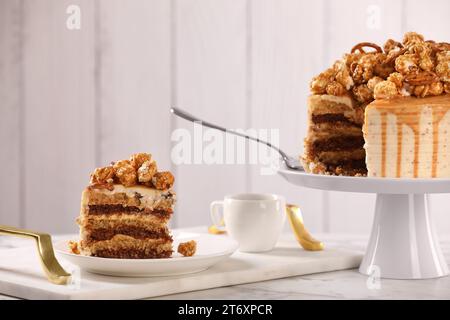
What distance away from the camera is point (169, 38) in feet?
14.9

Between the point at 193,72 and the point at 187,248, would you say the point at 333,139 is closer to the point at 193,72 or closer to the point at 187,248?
the point at 187,248

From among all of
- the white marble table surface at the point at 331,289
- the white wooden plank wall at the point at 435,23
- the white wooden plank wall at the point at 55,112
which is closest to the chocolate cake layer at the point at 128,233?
the white marble table surface at the point at 331,289

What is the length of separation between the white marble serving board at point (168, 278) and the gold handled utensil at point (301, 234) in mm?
27

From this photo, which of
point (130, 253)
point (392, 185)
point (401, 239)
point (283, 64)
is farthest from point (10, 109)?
point (392, 185)

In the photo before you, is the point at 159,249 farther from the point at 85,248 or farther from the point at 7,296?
the point at 7,296

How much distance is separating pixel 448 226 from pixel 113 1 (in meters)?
2.43

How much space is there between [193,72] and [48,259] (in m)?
2.70

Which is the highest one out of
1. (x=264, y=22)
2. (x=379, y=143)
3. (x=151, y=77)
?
(x=264, y=22)

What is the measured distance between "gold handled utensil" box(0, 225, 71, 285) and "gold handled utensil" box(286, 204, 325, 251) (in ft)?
2.88

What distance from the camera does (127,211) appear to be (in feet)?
7.32

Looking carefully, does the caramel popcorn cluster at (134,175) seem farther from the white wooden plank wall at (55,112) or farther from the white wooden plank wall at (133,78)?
the white wooden plank wall at (55,112)

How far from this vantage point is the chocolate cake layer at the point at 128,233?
2.23m

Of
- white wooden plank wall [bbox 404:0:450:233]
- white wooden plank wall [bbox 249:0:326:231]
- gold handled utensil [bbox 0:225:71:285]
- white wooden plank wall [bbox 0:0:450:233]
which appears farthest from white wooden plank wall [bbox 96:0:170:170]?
gold handled utensil [bbox 0:225:71:285]
